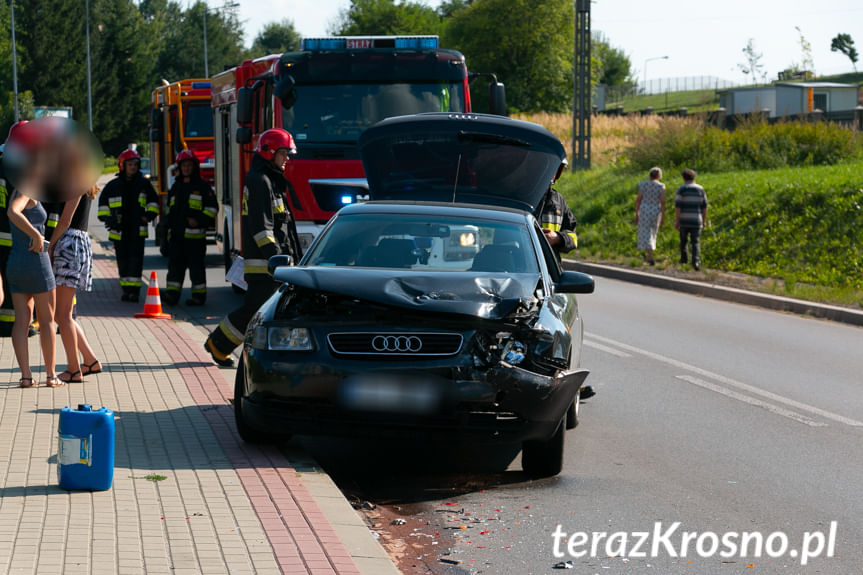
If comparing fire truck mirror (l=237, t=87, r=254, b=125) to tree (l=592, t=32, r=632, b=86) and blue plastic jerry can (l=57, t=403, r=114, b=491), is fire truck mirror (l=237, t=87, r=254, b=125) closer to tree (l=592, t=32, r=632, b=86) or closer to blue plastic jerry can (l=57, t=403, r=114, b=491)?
blue plastic jerry can (l=57, t=403, r=114, b=491)

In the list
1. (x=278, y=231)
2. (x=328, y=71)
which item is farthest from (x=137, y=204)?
(x=278, y=231)

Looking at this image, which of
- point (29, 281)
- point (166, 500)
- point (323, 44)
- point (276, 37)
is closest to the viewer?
point (166, 500)

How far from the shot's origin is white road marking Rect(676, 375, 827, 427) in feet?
28.5

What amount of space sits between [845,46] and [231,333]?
137230 mm

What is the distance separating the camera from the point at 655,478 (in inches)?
273

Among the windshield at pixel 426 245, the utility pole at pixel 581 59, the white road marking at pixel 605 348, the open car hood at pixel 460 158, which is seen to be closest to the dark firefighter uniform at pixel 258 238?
the open car hood at pixel 460 158

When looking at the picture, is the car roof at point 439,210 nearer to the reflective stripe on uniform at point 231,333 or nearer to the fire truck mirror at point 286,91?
the reflective stripe on uniform at point 231,333

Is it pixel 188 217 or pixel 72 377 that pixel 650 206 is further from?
pixel 72 377

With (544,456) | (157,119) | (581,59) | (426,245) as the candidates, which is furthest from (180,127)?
(544,456)

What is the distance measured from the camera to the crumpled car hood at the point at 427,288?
20.7 ft

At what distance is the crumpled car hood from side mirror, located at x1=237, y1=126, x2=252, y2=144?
8145 mm

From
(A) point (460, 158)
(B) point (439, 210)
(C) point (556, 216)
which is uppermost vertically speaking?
(A) point (460, 158)

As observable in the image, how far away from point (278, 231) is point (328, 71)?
4.91m

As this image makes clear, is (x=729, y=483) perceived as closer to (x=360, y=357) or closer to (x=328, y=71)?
(x=360, y=357)
